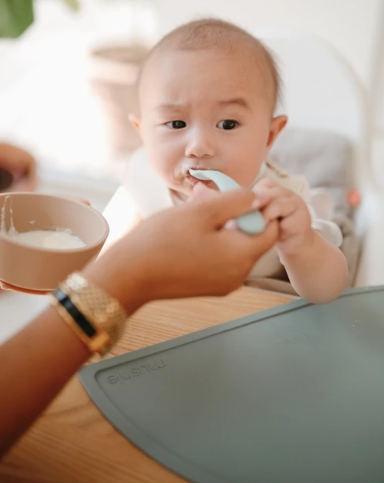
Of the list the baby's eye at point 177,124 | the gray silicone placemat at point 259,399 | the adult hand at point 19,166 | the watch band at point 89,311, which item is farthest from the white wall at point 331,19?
the watch band at point 89,311

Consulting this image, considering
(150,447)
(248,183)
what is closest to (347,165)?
(248,183)

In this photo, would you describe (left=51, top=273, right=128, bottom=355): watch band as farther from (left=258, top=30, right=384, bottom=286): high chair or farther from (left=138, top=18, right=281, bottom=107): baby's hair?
(left=258, top=30, right=384, bottom=286): high chair

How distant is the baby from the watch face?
131 millimetres

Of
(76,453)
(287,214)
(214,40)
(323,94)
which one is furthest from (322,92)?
(76,453)

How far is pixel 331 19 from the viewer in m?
1.40

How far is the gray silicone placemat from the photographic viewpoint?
1.39 ft

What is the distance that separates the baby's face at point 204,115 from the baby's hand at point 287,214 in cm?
13

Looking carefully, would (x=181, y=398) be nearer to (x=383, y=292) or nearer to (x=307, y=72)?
(x=383, y=292)

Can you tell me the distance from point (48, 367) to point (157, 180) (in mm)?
545

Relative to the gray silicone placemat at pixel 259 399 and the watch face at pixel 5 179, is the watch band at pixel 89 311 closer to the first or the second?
the gray silicone placemat at pixel 259 399

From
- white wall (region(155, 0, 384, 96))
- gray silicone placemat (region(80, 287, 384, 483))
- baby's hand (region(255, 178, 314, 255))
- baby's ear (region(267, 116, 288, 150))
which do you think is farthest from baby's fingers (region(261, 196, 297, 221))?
white wall (region(155, 0, 384, 96))

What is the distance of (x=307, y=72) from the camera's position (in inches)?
45.1

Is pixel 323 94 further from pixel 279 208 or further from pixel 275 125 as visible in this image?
pixel 279 208

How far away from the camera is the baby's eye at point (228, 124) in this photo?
70 cm
